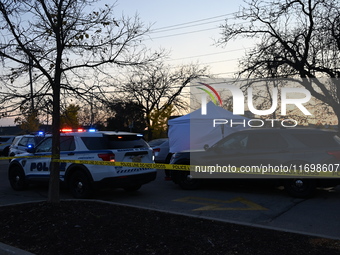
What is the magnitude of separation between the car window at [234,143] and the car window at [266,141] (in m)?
0.14

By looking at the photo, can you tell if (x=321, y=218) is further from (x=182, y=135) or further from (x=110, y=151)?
(x=182, y=135)

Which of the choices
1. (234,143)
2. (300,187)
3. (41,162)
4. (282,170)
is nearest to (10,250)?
(41,162)

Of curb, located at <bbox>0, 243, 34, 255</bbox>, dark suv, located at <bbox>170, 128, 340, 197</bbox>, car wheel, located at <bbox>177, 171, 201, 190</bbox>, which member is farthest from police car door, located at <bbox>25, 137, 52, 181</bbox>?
curb, located at <bbox>0, 243, 34, 255</bbox>

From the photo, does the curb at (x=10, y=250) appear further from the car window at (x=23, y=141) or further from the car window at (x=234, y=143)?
the car window at (x=23, y=141)

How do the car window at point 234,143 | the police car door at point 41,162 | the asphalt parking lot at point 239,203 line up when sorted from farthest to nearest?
the police car door at point 41,162, the car window at point 234,143, the asphalt parking lot at point 239,203

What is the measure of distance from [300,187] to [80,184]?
5.41m

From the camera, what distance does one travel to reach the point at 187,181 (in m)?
10.2

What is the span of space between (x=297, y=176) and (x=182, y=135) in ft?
36.0

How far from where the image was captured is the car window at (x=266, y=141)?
904 centimetres

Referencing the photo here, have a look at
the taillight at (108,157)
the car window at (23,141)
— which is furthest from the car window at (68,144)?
the car window at (23,141)

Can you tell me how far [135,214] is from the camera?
6.48 m

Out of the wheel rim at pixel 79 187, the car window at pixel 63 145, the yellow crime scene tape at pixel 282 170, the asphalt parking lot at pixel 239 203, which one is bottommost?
the asphalt parking lot at pixel 239 203

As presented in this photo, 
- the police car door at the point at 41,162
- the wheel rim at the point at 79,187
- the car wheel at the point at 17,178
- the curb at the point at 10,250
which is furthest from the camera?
the car wheel at the point at 17,178

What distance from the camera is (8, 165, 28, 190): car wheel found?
417 inches
